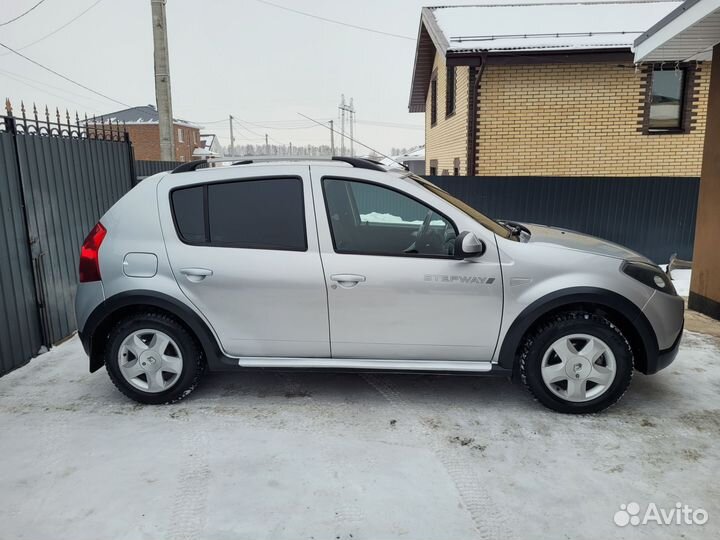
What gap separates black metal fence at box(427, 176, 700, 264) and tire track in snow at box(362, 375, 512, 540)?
273 inches

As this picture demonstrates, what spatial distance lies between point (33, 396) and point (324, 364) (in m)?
2.35

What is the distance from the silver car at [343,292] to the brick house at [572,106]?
7.59m

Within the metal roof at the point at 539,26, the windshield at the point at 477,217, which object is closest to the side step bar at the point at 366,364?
the windshield at the point at 477,217

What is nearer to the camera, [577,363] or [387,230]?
[577,363]

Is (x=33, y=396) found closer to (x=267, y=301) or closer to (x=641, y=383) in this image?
(x=267, y=301)

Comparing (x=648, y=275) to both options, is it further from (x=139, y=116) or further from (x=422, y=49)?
(x=139, y=116)

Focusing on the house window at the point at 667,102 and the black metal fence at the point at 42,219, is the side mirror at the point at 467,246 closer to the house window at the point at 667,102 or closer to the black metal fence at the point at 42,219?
the black metal fence at the point at 42,219

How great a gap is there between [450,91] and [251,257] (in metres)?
11.2

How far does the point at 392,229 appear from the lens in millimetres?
4367

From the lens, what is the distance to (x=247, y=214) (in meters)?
4.06

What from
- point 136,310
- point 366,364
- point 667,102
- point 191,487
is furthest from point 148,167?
point 667,102

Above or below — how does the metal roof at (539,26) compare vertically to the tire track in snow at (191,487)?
above

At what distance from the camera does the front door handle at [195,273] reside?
396cm

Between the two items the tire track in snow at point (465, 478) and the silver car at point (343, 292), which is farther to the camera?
the silver car at point (343, 292)
